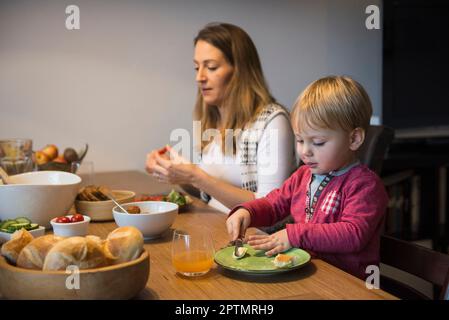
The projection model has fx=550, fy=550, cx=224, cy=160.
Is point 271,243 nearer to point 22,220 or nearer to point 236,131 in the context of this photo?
point 22,220

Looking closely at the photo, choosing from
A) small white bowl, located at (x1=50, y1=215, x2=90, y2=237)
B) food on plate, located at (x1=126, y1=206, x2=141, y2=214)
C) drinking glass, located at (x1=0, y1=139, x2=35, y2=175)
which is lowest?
small white bowl, located at (x1=50, y1=215, x2=90, y2=237)

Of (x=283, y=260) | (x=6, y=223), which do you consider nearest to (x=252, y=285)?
(x=283, y=260)

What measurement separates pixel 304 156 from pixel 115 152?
5.63 feet

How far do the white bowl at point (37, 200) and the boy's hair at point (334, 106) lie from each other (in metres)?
0.59

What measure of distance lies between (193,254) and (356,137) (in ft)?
1.68

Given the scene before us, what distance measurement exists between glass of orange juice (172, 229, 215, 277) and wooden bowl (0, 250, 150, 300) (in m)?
0.18

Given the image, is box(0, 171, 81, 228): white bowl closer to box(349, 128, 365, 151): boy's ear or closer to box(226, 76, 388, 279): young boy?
box(226, 76, 388, 279): young boy

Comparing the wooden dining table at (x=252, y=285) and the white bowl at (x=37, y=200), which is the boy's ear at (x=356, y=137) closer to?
the wooden dining table at (x=252, y=285)

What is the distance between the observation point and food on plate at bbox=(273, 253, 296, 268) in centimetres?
105

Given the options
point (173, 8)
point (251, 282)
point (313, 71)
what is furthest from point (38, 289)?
point (313, 71)

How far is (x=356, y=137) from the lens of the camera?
131 cm

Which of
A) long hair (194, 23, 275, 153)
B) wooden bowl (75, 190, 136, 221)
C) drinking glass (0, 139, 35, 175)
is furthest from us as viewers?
long hair (194, 23, 275, 153)

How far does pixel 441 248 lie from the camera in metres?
3.26

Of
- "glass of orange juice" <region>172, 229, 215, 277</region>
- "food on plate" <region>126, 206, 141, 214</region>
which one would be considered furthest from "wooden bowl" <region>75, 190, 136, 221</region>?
"glass of orange juice" <region>172, 229, 215, 277</region>
